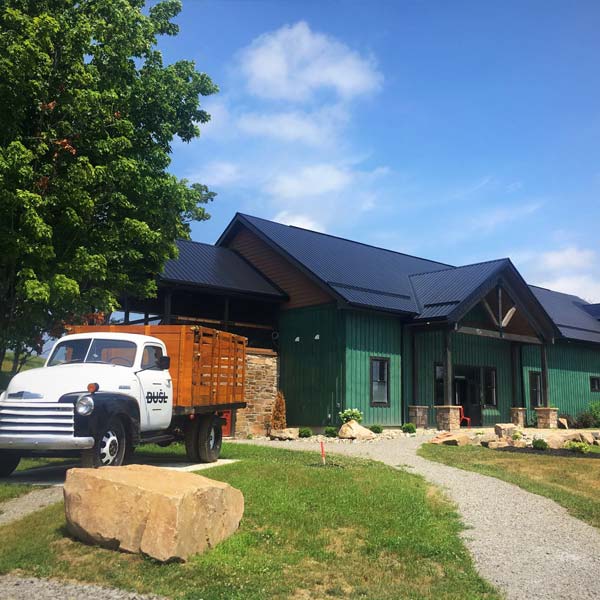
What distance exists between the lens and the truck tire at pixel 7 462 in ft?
35.6

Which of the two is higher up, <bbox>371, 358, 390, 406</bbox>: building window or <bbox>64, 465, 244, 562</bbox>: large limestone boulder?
<bbox>371, 358, 390, 406</bbox>: building window

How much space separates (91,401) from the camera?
31.6ft

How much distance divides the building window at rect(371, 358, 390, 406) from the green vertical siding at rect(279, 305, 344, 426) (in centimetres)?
158

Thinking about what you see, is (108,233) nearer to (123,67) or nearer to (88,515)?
(123,67)

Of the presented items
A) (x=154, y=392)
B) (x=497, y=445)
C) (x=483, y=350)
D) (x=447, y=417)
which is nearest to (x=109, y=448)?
(x=154, y=392)

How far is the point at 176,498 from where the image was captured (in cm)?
647

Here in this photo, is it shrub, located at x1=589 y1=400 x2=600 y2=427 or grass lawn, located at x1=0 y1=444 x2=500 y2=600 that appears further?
shrub, located at x1=589 y1=400 x2=600 y2=427

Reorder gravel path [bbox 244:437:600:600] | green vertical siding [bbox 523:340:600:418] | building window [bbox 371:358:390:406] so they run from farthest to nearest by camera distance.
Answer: green vertical siding [bbox 523:340:600:418] → building window [bbox 371:358:390:406] → gravel path [bbox 244:437:600:600]

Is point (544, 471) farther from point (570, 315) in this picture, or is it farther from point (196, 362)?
point (570, 315)

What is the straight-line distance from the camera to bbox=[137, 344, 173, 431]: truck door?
10.9m

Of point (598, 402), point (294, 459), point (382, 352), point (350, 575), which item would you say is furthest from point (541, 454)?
point (598, 402)

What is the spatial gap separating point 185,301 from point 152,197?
9.96 m

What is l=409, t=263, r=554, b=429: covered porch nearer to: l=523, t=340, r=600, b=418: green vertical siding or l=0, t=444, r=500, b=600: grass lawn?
l=523, t=340, r=600, b=418: green vertical siding

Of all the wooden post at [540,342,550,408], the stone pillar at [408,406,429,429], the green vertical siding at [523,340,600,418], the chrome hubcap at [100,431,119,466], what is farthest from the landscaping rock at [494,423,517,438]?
the chrome hubcap at [100,431,119,466]
